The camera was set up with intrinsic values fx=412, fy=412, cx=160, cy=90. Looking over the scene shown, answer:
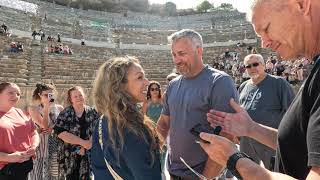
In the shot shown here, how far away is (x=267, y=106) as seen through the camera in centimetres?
415

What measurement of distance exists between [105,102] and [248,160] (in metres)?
1.36

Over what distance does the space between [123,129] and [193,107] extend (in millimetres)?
628

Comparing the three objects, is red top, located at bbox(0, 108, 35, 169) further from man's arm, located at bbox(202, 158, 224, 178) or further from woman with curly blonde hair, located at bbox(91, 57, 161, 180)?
man's arm, located at bbox(202, 158, 224, 178)

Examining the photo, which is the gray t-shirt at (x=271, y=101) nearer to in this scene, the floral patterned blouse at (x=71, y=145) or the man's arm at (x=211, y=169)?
the man's arm at (x=211, y=169)

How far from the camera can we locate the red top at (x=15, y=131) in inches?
158

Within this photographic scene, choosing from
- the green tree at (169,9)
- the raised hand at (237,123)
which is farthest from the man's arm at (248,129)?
the green tree at (169,9)

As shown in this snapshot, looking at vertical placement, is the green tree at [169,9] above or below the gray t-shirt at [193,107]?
above

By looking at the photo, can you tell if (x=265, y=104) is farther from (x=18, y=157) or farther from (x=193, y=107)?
(x=18, y=157)

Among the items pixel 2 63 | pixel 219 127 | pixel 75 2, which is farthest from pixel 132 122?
pixel 75 2

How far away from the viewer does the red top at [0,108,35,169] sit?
13.2 feet

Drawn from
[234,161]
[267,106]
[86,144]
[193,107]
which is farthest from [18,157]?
[234,161]

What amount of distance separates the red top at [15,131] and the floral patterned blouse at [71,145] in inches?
13.4

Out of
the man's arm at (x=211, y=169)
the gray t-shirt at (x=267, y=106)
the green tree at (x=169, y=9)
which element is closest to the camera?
the man's arm at (x=211, y=169)

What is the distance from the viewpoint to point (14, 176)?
407 cm
